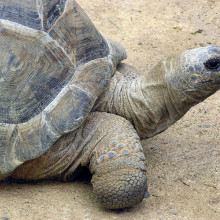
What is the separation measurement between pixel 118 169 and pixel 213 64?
44.8 inches

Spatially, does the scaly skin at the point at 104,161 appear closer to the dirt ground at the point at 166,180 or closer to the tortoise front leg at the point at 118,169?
the tortoise front leg at the point at 118,169

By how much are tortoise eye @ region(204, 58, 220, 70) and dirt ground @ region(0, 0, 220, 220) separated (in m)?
0.94

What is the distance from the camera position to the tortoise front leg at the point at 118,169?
3.20m

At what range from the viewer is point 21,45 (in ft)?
10.7

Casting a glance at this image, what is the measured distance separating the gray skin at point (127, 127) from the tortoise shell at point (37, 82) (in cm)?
26

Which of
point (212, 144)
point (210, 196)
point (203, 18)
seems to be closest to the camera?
point (210, 196)

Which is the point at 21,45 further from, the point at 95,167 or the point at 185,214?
the point at 185,214

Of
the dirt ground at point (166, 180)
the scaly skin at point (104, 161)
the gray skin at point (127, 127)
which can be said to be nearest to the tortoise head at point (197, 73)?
the gray skin at point (127, 127)

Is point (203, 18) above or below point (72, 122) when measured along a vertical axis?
below

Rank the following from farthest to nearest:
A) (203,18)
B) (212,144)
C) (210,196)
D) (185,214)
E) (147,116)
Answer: (203,18) < (212,144) < (147,116) < (210,196) < (185,214)

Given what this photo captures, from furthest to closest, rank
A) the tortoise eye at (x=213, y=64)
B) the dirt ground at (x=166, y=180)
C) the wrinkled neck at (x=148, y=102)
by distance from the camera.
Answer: the wrinkled neck at (x=148, y=102)
the tortoise eye at (x=213, y=64)
the dirt ground at (x=166, y=180)

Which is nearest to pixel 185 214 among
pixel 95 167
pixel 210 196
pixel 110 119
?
pixel 210 196

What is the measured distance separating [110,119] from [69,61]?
62cm

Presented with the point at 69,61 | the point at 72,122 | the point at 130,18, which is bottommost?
the point at 130,18
